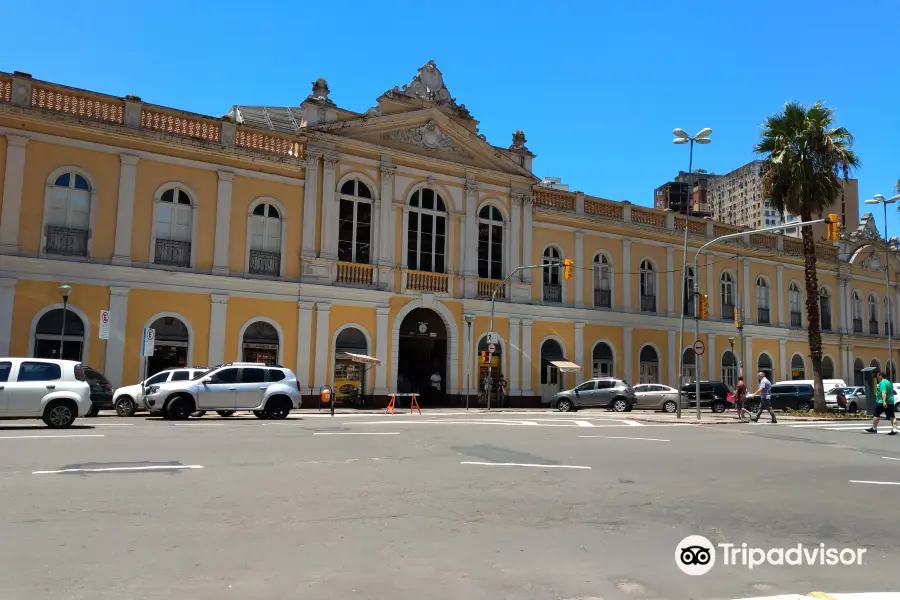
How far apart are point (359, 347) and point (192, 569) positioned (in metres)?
26.4

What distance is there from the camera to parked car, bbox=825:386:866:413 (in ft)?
115

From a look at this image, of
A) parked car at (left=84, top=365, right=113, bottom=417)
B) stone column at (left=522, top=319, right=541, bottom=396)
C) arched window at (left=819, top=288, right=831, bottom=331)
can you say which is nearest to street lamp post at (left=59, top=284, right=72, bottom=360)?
parked car at (left=84, top=365, right=113, bottom=417)

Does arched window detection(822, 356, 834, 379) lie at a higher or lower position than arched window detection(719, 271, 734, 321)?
lower

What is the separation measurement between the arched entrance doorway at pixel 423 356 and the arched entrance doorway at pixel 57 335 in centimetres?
1358

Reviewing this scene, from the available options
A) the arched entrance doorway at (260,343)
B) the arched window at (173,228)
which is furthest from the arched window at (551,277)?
the arched window at (173,228)

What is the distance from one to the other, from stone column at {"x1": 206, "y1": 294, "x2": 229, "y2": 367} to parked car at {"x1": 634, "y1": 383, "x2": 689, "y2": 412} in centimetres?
1976

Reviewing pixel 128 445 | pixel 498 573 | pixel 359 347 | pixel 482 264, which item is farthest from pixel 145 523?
pixel 482 264

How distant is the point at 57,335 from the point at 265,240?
874 cm

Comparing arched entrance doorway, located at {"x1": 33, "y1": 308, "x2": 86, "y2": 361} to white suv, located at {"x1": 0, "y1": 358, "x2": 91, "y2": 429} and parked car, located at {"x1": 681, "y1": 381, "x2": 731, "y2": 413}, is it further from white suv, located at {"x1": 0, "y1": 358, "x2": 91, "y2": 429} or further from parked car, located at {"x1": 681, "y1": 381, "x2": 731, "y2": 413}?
parked car, located at {"x1": 681, "y1": 381, "x2": 731, "y2": 413}

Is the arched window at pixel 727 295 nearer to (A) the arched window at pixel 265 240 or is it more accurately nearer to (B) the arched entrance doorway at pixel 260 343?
(A) the arched window at pixel 265 240

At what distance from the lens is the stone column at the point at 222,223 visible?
29.3 meters

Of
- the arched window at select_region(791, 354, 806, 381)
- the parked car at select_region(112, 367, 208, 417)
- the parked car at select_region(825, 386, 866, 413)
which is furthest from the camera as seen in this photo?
the arched window at select_region(791, 354, 806, 381)

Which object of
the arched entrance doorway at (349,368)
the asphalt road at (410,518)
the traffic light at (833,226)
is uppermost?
the traffic light at (833,226)

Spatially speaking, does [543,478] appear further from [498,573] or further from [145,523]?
[145,523]
